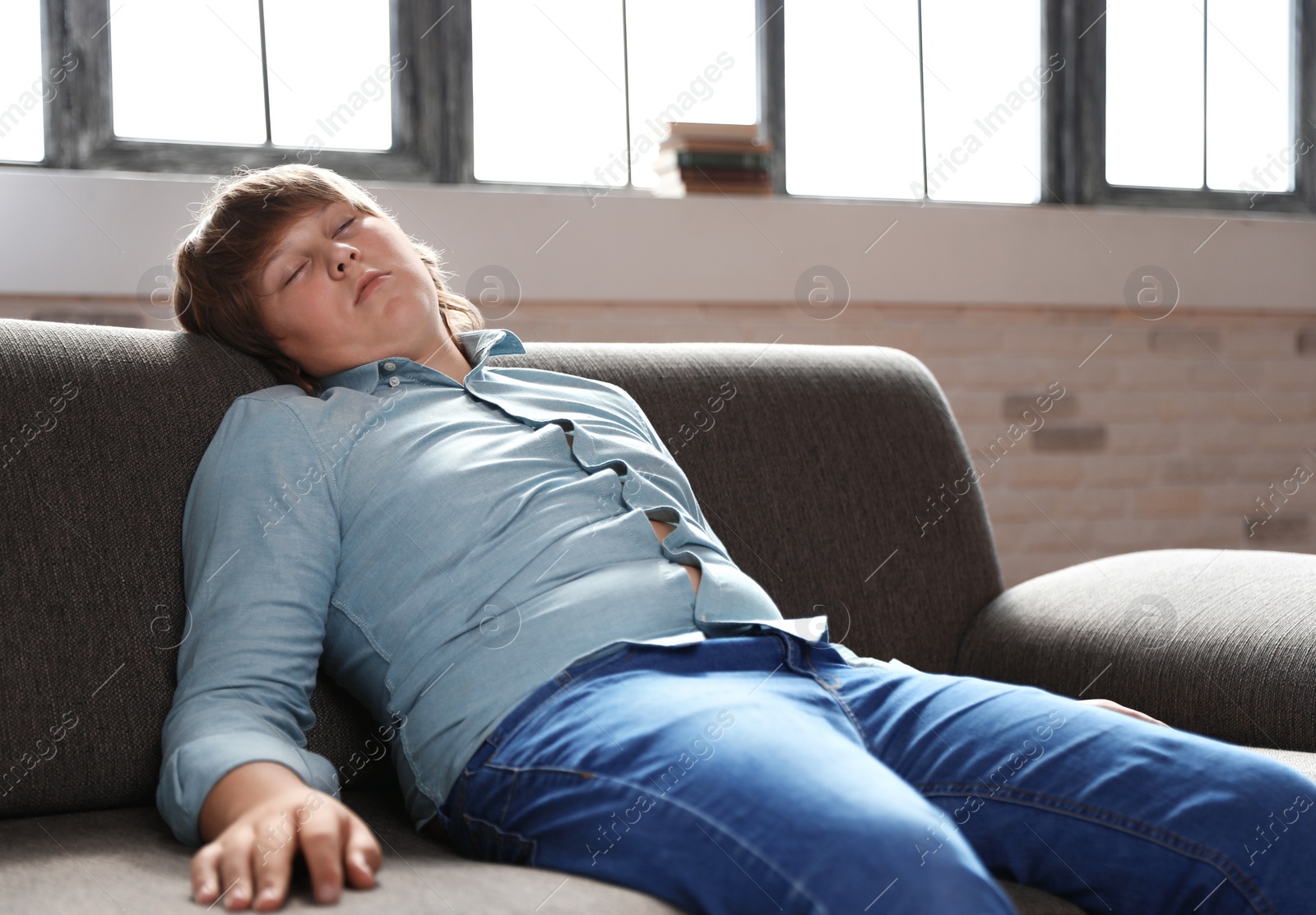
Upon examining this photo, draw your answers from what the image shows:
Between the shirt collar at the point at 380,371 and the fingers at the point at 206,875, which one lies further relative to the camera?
the shirt collar at the point at 380,371

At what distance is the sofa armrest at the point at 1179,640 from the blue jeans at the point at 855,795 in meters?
0.35

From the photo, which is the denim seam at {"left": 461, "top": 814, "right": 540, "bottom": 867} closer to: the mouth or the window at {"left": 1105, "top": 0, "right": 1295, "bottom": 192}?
the mouth

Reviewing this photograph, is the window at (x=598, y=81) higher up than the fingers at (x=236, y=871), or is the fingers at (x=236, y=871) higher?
the window at (x=598, y=81)

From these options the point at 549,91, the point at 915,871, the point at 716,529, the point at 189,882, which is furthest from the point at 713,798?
the point at 549,91

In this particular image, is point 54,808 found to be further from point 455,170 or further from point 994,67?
point 994,67

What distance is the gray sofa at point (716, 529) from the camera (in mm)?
1000

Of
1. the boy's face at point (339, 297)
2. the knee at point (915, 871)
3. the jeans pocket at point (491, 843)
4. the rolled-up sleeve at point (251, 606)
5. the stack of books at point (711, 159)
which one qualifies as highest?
the stack of books at point (711, 159)

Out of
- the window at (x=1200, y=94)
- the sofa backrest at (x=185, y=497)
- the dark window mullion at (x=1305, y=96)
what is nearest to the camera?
the sofa backrest at (x=185, y=497)

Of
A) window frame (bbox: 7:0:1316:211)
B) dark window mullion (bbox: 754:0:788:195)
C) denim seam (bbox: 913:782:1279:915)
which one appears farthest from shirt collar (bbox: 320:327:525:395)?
dark window mullion (bbox: 754:0:788:195)

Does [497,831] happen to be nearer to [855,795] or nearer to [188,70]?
[855,795]

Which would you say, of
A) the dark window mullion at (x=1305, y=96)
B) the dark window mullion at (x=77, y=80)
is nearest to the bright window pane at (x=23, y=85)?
the dark window mullion at (x=77, y=80)

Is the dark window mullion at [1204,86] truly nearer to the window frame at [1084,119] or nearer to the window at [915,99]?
the window frame at [1084,119]

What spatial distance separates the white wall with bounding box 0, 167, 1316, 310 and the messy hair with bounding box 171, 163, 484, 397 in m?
0.90

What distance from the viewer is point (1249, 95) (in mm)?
3195
